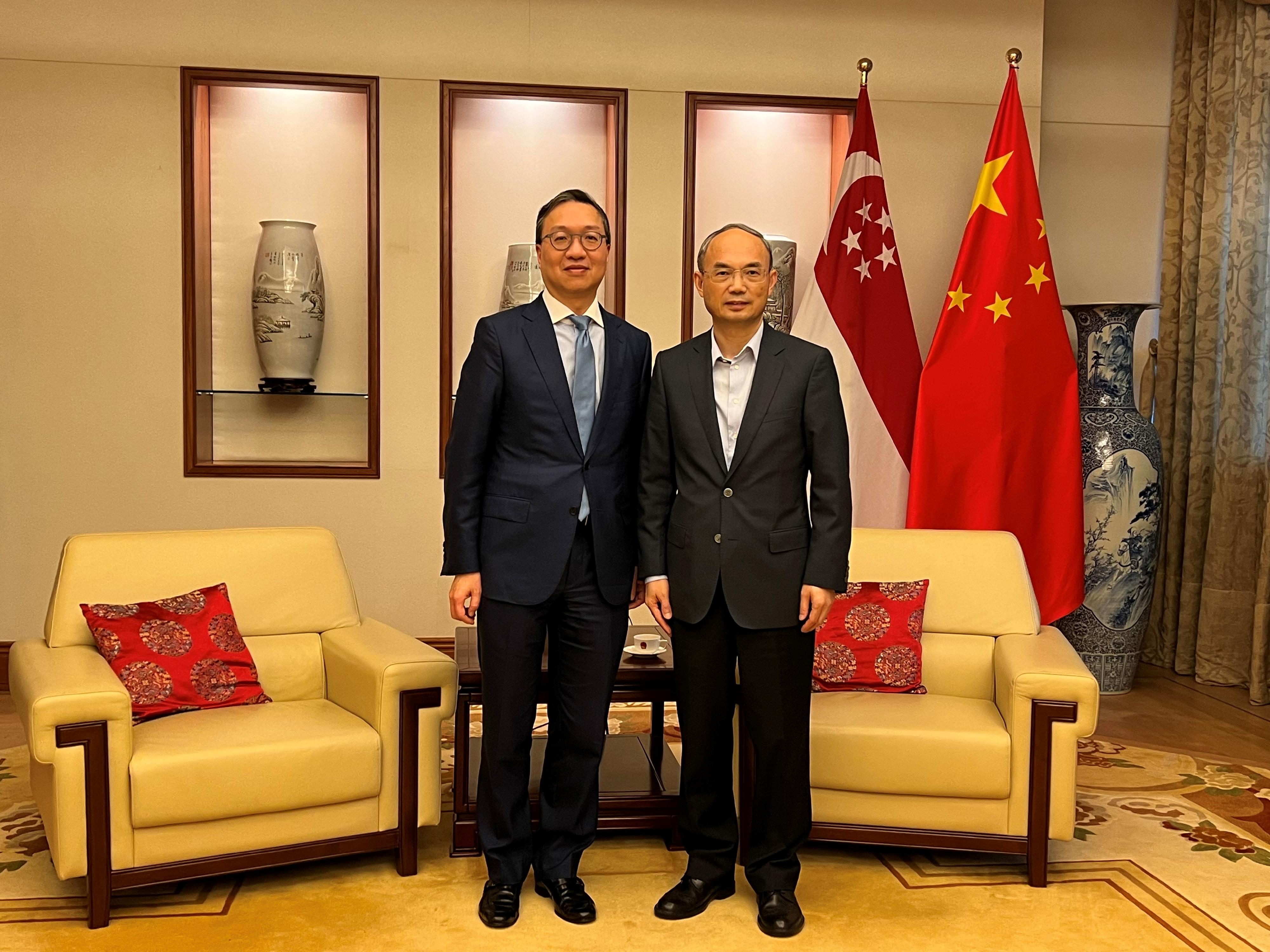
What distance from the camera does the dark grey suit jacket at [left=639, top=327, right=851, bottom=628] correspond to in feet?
8.46

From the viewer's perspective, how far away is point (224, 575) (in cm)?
328

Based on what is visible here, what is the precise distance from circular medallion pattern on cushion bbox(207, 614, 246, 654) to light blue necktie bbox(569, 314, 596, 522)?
3.87ft

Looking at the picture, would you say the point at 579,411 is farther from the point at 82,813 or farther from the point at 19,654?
the point at 19,654

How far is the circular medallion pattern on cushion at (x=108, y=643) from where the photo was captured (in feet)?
9.68

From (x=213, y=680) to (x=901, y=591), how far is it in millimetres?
1905

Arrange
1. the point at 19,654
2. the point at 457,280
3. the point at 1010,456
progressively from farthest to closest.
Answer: the point at 457,280 < the point at 1010,456 < the point at 19,654

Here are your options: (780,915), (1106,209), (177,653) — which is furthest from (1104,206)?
(177,653)

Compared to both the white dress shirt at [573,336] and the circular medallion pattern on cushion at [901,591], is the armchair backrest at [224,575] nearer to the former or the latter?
the white dress shirt at [573,336]

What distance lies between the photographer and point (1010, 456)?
4641mm

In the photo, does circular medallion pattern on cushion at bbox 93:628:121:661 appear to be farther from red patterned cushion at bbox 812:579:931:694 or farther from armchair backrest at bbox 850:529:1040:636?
armchair backrest at bbox 850:529:1040:636

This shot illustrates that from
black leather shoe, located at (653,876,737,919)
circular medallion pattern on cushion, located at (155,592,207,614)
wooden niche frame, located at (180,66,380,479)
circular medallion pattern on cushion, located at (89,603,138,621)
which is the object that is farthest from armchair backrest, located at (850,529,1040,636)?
wooden niche frame, located at (180,66,380,479)

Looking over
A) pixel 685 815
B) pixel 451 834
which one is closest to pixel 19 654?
pixel 451 834

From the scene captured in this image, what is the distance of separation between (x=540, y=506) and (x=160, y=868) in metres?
1.22

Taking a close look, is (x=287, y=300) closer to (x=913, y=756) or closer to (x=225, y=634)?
(x=225, y=634)
